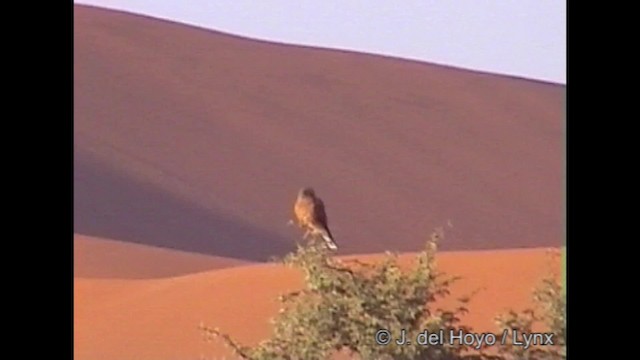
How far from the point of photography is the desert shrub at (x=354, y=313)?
998cm

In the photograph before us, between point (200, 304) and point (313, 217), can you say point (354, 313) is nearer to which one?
point (313, 217)

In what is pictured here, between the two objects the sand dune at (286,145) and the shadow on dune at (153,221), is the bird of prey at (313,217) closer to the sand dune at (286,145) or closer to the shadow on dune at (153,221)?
the shadow on dune at (153,221)

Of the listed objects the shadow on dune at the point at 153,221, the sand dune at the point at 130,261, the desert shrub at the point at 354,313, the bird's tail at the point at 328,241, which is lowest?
the desert shrub at the point at 354,313

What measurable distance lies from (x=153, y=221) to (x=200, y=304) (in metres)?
6.01

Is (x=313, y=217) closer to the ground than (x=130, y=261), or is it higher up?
closer to the ground

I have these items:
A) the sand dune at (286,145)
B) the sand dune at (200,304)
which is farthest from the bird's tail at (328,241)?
the sand dune at (286,145)

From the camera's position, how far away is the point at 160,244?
19438 millimetres

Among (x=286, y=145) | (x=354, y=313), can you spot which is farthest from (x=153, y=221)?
(x=354, y=313)

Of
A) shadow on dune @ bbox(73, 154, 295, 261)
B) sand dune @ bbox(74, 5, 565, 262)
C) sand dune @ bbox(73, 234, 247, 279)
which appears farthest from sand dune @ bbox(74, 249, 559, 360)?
sand dune @ bbox(74, 5, 565, 262)

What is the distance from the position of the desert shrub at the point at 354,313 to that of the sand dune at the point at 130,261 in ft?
24.5

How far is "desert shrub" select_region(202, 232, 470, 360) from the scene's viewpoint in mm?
9984

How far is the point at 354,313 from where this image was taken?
393 inches
